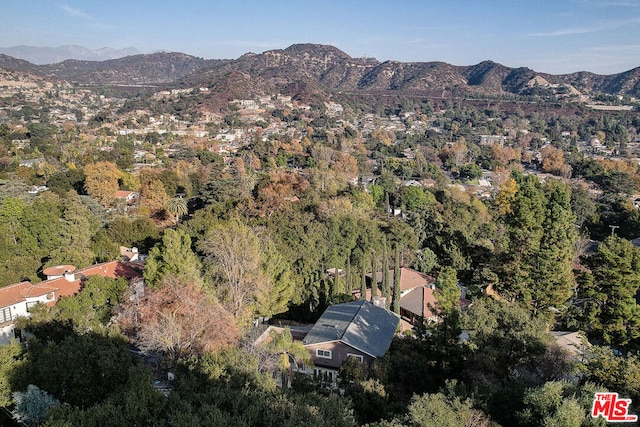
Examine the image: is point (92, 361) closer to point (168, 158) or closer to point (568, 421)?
point (568, 421)

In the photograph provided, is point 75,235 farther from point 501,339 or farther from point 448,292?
point 501,339

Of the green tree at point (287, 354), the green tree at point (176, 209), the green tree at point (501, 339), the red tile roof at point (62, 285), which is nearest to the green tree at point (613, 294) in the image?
the green tree at point (501, 339)

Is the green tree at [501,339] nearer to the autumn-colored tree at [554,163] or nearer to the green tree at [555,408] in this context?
the green tree at [555,408]

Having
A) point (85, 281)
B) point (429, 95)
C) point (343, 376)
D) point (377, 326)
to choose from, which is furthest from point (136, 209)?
point (429, 95)

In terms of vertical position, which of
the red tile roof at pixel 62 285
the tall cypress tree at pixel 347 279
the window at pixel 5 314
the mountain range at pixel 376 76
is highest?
the mountain range at pixel 376 76

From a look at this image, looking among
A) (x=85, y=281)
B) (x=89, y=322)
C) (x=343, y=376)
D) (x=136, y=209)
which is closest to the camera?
(x=343, y=376)

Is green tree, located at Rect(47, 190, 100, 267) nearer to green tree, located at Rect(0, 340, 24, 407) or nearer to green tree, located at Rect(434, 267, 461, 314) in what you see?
green tree, located at Rect(0, 340, 24, 407)

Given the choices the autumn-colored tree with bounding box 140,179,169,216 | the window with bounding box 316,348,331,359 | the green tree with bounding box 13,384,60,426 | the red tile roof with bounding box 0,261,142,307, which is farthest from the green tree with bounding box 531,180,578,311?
the autumn-colored tree with bounding box 140,179,169,216
